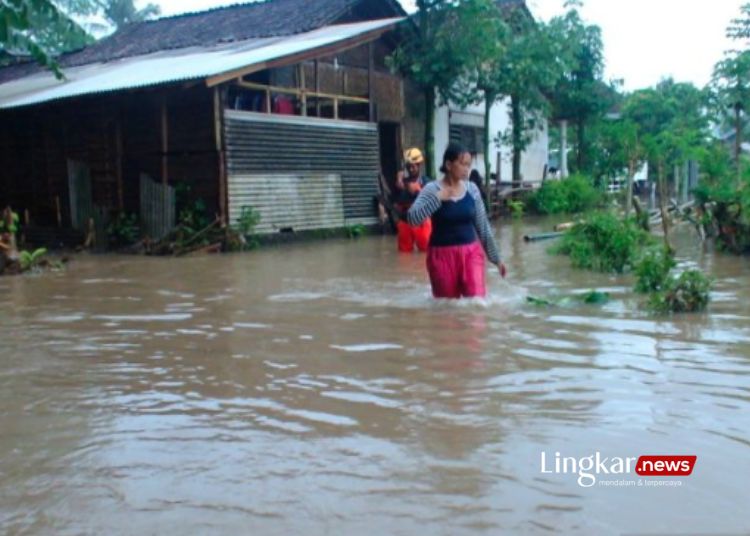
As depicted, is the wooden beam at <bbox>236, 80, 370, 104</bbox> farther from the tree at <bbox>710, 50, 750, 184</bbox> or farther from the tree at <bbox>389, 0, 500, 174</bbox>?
the tree at <bbox>710, 50, 750, 184</bbox>

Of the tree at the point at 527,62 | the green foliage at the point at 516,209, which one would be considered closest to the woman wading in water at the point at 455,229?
the tree at the point at 527,62

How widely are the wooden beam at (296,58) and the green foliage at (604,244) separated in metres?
5.56

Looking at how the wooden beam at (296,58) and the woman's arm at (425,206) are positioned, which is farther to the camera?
the wooden beam at (296,58)

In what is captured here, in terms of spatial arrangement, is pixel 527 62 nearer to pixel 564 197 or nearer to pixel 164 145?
pixel 564 197

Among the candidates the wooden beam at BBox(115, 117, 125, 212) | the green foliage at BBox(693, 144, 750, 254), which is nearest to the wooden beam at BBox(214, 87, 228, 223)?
the wooden beam at BBox(115, 117, 125, 212)

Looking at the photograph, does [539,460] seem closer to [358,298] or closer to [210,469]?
[210,469]

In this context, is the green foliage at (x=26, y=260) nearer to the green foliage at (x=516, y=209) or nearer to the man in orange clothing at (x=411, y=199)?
the man in orange clothing at (x=411, y=199)

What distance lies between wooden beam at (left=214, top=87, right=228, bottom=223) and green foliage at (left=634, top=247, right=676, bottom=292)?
765 centimetres

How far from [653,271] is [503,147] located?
17018 millimetres

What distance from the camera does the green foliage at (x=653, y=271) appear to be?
6.52m

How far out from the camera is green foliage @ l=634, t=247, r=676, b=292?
6.52 meters

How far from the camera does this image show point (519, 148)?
2072 cm

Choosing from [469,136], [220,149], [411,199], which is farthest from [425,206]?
[469,136]

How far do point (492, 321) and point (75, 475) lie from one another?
135 inches
